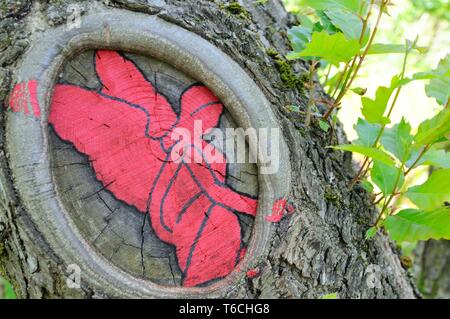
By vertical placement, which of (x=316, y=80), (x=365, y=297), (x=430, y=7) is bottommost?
(x=365, y=297)

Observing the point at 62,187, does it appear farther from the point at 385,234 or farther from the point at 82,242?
the point at 385,234

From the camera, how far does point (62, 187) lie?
4.48ft

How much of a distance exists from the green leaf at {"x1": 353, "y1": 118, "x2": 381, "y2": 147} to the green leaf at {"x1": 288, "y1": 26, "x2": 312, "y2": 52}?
31 cm

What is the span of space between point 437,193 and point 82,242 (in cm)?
97

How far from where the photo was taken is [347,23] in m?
1.44

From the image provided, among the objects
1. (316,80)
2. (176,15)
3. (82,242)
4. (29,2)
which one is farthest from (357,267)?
(29,2)

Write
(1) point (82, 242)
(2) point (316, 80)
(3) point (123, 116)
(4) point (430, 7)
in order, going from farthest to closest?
1. (4) point (430, 7)
2. (2) point (316, 80)
3. (3) point (123, 116)
4. (1) point (82, 242)

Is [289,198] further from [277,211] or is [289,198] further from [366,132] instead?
[366,132]

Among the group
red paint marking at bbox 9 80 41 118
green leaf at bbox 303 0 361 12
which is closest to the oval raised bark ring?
red paint marking at bbox 9 80 41 118

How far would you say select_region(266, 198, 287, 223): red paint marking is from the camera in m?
1.46

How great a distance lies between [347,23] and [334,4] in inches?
4.3

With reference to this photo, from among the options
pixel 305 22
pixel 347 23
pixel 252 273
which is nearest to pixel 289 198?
pixel 252 273

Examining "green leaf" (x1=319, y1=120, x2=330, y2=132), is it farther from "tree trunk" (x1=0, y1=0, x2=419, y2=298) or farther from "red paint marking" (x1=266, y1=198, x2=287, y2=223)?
"red paint marking" (x1=266, y1=198, x2=287, y2=223)

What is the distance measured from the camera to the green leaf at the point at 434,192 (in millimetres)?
1377
